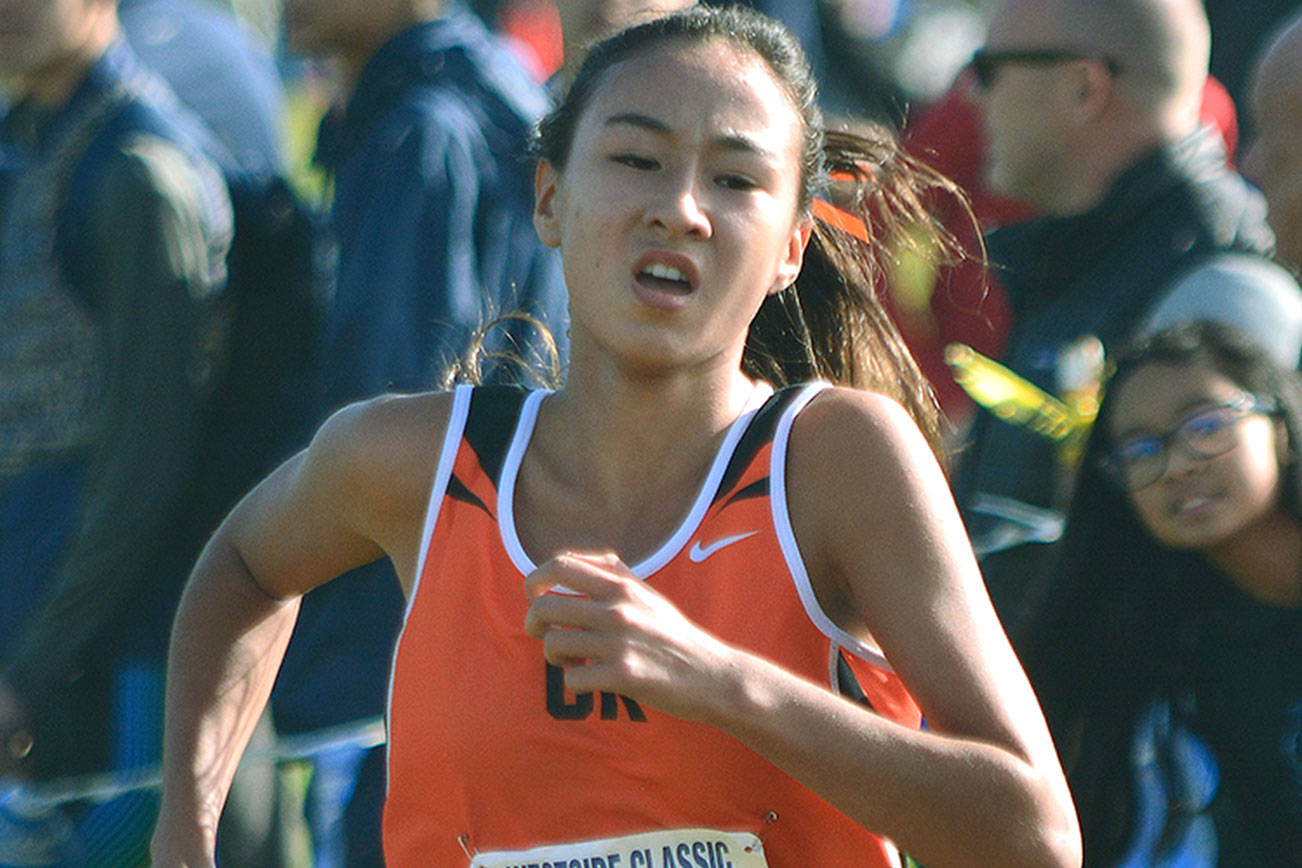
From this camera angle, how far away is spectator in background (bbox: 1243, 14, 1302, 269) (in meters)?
3.41

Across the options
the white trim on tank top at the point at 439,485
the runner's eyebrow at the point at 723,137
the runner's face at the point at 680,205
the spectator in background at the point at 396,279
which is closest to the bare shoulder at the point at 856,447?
the runner's face at the point at 680,205

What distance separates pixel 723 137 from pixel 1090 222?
182 centimetres

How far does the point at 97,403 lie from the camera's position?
360 cm

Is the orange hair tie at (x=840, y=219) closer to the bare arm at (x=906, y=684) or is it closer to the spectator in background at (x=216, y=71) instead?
the bare arm at (x=906, y=684)

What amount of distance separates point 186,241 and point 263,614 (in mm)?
1285

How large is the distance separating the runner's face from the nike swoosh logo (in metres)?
0.22

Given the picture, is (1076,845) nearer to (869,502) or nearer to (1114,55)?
(869,502)

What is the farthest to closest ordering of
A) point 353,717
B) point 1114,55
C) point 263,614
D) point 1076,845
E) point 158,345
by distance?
→ point 1114,55 → point 158,345 → point 353,717 → point 263,614 → point 1076,845

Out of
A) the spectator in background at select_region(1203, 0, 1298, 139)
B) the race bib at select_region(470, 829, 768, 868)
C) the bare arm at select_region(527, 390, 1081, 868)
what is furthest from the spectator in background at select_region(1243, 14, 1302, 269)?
the spectator in background at select_region(1203, 0, 1298, 139)

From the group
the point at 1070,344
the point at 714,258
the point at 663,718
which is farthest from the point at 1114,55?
the point at 663,718

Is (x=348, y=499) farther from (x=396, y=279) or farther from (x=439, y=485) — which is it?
(x=396, y=279)

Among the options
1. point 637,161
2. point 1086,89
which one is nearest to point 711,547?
point 637,161

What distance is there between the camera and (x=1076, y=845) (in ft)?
5.90

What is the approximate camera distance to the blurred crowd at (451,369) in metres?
2.96
